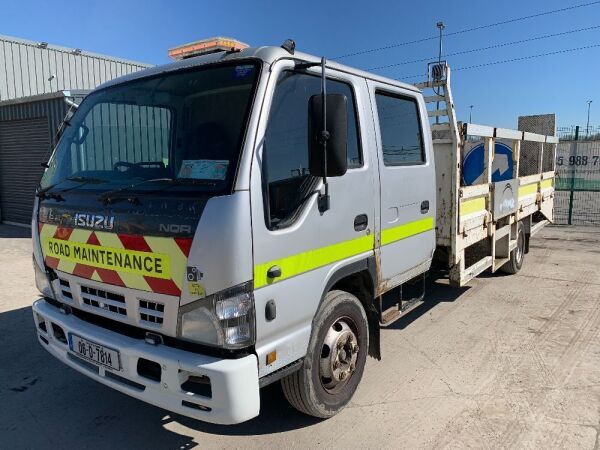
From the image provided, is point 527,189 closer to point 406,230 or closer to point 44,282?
point 406,230

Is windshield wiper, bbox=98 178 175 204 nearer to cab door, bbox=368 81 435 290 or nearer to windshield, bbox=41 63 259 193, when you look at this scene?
windshield, bbox=41 63 259 193

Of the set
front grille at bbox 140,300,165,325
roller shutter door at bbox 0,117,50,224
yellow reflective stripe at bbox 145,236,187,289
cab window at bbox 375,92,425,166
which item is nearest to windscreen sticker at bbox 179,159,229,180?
yellow reflective stripe at bbox 145,236,187,289

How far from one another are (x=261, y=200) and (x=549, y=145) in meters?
8.27

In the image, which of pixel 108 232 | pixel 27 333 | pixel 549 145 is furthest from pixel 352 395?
pixel 549 145

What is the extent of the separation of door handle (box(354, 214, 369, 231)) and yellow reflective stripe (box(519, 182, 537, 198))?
14.1 feet

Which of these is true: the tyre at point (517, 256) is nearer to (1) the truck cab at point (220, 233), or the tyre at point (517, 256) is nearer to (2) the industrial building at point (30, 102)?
(1) the truck cab at point (220, 233)

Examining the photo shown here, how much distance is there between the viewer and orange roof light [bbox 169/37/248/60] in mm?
2992

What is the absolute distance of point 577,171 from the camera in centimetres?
1312

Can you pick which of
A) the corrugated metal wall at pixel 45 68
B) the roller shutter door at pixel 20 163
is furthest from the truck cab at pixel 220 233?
the corrugated metal wall at pixel 45 68

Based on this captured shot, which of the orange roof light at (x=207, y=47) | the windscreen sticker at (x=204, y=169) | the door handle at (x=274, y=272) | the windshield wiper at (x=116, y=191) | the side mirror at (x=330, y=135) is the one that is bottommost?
the door handle at (x=274, y=272)

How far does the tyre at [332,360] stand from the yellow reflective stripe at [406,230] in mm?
587

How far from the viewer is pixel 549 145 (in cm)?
887

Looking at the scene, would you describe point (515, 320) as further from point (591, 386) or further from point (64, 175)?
point (64, 175)

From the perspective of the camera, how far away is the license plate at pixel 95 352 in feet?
8.48
